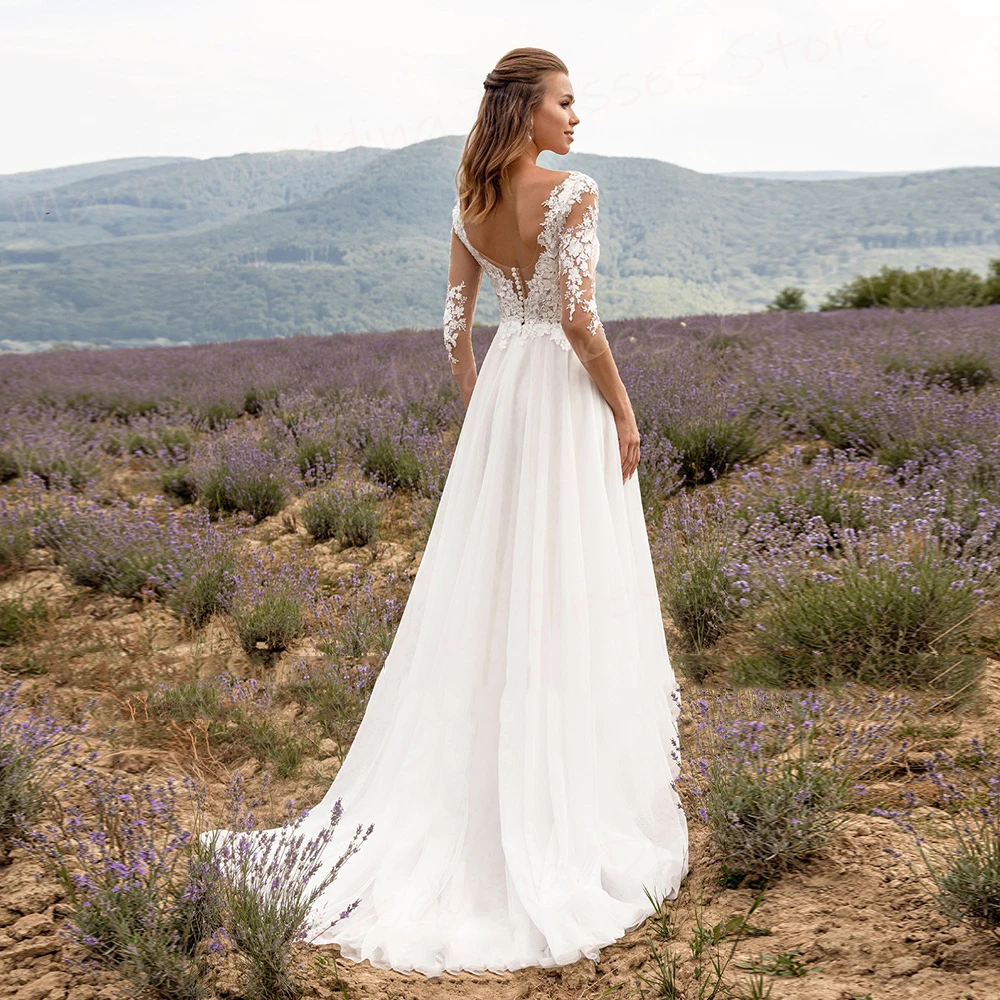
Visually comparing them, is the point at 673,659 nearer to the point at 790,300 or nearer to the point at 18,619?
the point at 18,619

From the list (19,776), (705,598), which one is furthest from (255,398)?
(19,776)

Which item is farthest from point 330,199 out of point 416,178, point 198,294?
point 198,294

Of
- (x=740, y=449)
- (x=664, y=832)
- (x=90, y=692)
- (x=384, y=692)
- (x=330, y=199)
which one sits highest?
(x=330, y=199)

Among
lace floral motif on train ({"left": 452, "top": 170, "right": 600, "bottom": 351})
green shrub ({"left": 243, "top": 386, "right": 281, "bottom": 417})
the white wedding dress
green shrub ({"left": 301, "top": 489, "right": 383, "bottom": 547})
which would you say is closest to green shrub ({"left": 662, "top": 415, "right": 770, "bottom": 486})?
green shrub ({"left": 301, "top": 489, "right": 383, "bottom": 547})

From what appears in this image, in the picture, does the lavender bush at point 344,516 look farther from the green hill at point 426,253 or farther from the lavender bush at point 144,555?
the green hill at point 426,253

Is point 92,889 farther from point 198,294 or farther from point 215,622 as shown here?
point 198,294

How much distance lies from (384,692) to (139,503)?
3.89 metres

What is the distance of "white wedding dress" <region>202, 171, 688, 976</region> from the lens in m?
2.19

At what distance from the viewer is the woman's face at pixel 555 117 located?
7.69 feet

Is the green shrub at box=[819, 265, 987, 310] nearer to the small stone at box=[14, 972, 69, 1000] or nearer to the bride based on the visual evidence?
the bride

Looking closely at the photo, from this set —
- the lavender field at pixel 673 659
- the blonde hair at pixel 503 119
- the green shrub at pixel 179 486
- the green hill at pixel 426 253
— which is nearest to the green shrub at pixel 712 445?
the lavender field at pixel 673 659

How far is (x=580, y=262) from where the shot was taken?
2.30 m

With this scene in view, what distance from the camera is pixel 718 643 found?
3.43 meters

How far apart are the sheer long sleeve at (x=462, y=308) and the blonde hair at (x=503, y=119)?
0.90ft
